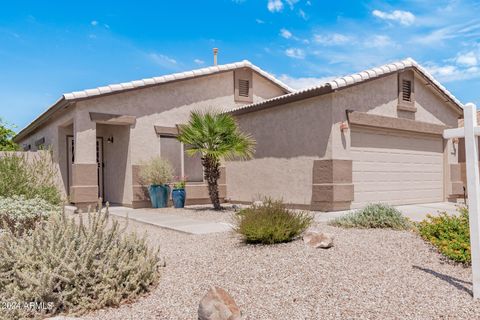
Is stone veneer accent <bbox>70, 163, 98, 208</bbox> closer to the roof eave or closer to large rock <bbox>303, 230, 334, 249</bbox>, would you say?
the roof eave

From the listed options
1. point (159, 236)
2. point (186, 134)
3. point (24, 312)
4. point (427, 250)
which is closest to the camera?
point (24, 312)

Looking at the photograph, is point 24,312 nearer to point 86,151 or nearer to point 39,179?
point 39,179

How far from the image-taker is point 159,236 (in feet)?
26.4

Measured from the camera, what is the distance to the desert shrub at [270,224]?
20.2 ft

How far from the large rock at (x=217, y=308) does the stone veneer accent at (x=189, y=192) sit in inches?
393

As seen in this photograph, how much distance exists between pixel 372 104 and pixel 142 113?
737 centimetres

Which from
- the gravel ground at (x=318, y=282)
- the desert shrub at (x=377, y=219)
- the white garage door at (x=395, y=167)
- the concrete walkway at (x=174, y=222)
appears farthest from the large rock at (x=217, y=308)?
the white garage door at (x=395, y=167)

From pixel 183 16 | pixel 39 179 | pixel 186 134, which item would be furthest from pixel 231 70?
pixel 39 179

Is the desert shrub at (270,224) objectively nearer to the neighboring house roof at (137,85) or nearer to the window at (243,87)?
the neighboring house roof at (137,85)

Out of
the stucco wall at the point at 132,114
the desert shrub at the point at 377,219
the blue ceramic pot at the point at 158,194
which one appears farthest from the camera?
the blue ceramic pot at the point at 158,194

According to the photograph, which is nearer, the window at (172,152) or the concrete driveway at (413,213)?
the concrete driveway at (413,213)

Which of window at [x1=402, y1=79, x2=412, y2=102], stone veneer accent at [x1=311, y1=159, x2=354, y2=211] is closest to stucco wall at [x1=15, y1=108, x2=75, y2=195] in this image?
stone veneer accent at [x1=311, y1=159, x2=354, y2=211]

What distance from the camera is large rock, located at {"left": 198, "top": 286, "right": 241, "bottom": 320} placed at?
11.8ft

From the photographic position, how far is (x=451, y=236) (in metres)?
6.07
